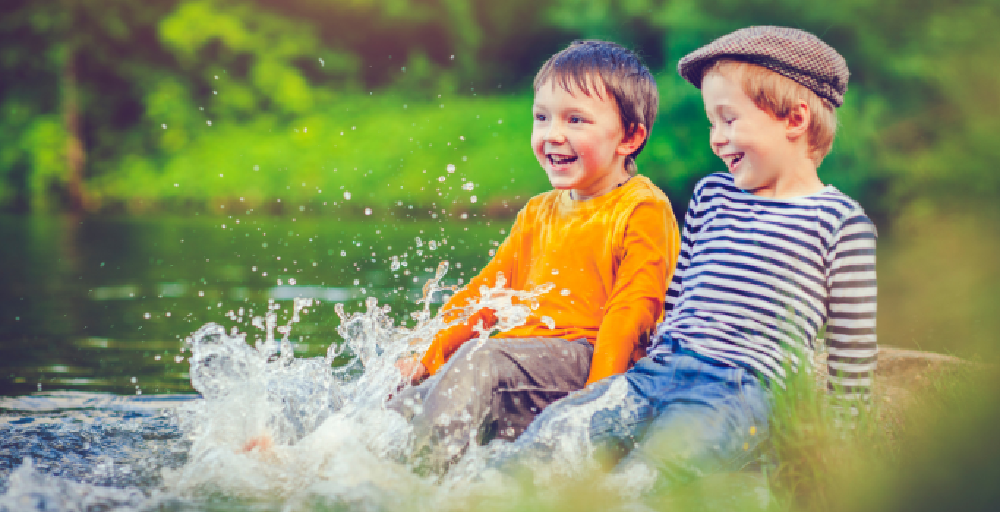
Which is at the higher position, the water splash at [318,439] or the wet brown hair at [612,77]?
the wet brown hair at [612,77]

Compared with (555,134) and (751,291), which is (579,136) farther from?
(751,291)

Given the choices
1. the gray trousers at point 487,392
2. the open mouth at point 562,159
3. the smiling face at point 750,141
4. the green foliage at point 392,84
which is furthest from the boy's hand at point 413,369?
the green foliage at point 392,84

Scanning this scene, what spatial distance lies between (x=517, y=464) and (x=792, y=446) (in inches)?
28.7

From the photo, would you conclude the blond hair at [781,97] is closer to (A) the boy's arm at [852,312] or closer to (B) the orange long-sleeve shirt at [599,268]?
(A) the boy's arm at [852,312]

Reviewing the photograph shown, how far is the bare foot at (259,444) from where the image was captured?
3.13 meters

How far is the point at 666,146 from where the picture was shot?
16.8 meters

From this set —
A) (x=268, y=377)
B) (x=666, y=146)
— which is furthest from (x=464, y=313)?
(x=666, y=146)

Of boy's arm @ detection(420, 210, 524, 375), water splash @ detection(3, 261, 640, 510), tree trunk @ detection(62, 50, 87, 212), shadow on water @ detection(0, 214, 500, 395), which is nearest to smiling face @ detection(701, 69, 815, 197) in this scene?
water splash @ detection(3, 261, 640, 510)

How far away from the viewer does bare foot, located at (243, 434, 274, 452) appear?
10.3 feet

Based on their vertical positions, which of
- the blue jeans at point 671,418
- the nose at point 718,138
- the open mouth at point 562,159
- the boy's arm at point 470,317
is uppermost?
the open mouth at point 562,159

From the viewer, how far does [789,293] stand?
2.93 meters

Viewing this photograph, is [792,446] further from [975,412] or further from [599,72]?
[599,72]

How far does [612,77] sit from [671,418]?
121 cm

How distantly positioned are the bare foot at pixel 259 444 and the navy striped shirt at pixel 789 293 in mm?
1204
